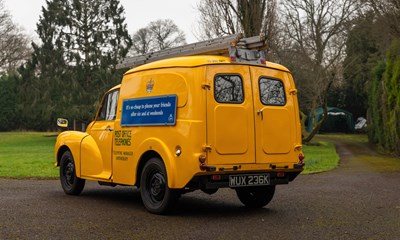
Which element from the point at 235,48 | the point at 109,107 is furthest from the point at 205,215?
the point at 109,107

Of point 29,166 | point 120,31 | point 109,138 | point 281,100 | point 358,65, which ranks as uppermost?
point 120,31

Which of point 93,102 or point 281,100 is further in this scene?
point 93,102

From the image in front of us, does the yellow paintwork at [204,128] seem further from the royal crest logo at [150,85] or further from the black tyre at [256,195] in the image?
the black tyre at [256,195]

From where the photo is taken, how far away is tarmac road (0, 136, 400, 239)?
6578 mm

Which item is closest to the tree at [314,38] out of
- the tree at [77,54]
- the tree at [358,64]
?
the tree at [358,64]

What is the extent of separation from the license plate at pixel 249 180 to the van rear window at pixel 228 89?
1119mm

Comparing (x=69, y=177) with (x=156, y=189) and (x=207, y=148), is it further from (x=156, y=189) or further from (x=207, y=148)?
(x=207, y=148)

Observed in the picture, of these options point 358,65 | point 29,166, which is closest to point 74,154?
point 29,166

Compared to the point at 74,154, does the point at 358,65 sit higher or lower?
higher

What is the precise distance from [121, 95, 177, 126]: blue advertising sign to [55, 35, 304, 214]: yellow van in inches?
0.6

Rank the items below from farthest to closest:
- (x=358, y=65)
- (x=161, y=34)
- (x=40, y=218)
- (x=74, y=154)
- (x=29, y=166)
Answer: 1. (x=161, y=34)
2. (x=358, y=65)
3. (x=29, y=166)
4. (x=74, y=154)
5. (x=40, y=218)

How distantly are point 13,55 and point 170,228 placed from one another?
4943 centimetres

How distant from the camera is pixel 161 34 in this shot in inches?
2430

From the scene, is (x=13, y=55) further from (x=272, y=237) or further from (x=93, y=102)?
(x=272, y=237)
